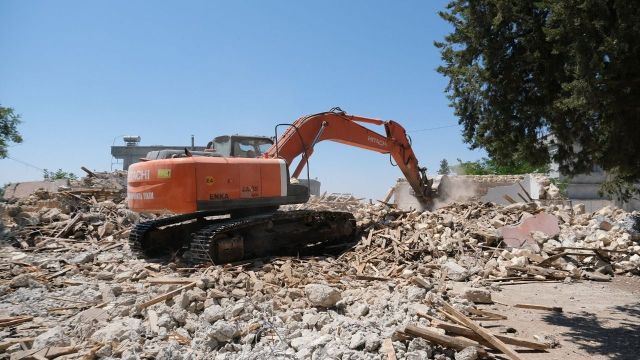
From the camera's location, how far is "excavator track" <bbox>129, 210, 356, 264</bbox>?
823 cm

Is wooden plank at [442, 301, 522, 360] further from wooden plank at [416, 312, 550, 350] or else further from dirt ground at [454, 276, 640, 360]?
dirt ground at [454, 276, 640, 360]

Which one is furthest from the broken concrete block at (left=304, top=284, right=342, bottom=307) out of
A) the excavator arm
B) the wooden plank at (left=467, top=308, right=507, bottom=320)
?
the excavator arm

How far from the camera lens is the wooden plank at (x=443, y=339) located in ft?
14.8

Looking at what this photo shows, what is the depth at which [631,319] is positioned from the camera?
20.2ft

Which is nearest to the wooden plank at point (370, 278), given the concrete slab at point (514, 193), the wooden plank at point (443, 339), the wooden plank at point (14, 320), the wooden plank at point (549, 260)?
the wooden plank at point (443, 339)

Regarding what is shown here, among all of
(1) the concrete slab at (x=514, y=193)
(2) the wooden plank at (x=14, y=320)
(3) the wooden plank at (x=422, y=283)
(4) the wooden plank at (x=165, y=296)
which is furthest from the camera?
(1) the concrete slab at (x=514, y=193)

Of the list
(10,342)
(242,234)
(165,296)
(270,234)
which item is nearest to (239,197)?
(242,234)

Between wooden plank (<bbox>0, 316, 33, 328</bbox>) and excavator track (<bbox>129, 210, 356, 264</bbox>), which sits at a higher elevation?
excavator track (<bbox>129, 210, 356, 264</bbox>)

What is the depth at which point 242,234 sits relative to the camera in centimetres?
889

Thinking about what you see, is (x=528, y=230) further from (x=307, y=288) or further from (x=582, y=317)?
(x=307, y=288)

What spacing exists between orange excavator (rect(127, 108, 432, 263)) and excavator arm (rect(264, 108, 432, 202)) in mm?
24

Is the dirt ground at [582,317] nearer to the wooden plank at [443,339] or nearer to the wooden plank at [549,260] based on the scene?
the wooden plank at [443,339]

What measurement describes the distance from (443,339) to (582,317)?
2953mm

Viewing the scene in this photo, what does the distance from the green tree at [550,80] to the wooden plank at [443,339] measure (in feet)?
8.78
